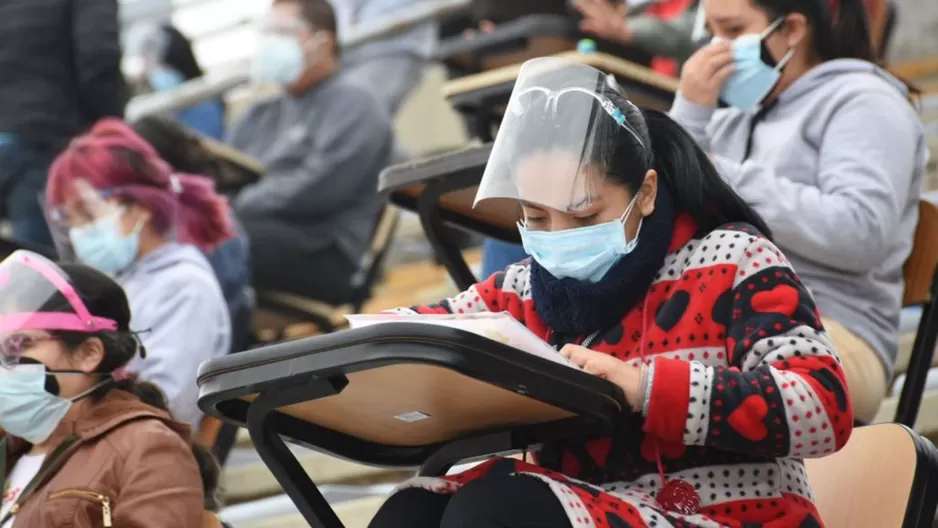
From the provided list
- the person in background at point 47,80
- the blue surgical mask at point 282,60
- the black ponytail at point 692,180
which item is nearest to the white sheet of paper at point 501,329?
the black ponytail at point 692,180

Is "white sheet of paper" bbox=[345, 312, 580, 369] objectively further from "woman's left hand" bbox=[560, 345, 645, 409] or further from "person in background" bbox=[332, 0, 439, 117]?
"person in background" bbox=[332, 0, 439, 117]

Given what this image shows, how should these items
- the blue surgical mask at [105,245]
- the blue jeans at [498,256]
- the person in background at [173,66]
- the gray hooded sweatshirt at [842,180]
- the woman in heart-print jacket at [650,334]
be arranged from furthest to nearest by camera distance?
the person in background at [173,66], the blue surgical mask at [105,245], the blue jeans at [498,256], the gray hooded sweatshirt at [842,180], the woman in heart-print jacket at [650,334]

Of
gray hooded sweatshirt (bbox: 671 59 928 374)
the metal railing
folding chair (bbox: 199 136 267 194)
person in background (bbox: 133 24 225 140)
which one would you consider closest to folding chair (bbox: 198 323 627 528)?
gray hooded sweatshirt (bbox: 671 59 928 374)

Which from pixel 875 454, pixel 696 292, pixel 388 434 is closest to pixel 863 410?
pixel 875 454

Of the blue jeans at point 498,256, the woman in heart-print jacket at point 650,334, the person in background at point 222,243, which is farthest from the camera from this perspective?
the person in background at point 222,243

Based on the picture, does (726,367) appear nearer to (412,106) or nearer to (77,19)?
(77,19)

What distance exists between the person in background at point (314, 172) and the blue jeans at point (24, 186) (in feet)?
2.23

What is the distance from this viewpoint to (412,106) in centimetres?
854

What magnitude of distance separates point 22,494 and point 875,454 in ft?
4.79

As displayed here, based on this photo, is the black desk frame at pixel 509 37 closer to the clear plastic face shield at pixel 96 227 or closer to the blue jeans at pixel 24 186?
the clear plastic face shield at pixel 96 227

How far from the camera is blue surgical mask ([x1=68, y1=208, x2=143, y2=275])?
3.52 metres

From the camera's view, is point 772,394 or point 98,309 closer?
point 772,394

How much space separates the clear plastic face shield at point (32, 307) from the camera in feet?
8.58

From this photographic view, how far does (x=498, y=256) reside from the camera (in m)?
3.13
